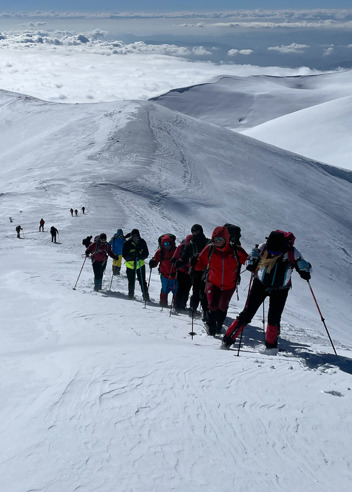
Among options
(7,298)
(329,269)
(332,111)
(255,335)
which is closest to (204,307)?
(255,335)

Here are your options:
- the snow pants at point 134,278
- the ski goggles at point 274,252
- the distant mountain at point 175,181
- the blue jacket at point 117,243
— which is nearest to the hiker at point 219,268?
the ski goggles at point 274,252

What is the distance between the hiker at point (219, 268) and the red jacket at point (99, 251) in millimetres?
4174

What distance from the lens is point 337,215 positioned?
122ft

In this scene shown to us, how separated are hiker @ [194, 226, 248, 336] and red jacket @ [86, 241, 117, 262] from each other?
13.7 ft

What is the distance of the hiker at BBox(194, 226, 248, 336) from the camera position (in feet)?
24.6

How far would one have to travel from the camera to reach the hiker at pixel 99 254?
452 inches

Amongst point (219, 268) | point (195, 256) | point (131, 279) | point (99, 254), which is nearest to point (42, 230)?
point (99, 254)

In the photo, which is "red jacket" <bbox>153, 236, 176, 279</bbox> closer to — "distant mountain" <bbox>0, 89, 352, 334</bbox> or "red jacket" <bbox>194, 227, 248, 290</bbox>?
"red jacket" <bbox>194, 227, 248, 290</bbox>

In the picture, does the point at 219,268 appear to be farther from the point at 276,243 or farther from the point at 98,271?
the point at 98,271

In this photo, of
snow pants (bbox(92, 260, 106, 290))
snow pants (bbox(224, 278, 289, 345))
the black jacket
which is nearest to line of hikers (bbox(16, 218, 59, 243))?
snow pants (bbox(92, 260, 106, 290))

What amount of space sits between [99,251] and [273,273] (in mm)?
5838

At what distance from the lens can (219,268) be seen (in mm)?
7629

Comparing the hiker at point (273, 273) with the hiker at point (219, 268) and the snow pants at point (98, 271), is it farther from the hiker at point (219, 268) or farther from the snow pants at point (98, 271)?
the snow pants at point (98, 271)

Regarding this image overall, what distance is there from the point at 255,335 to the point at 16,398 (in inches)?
204
